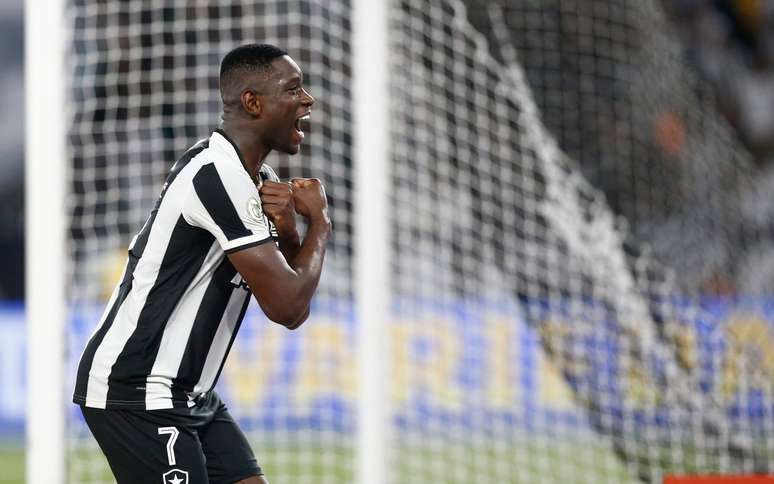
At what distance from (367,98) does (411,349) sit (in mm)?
2690

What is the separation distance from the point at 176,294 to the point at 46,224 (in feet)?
8.94

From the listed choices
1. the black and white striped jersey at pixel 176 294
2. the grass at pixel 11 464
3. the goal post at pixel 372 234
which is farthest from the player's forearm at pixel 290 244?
the grass at pixel 11 464

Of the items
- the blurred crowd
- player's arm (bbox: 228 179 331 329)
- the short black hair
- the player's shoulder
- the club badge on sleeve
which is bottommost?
player's arm (bbox: 228 179 331 329)

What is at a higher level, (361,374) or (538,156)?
(538,156)

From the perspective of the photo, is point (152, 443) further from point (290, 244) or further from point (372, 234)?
point (372, 234)

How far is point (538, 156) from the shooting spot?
7.37 metres

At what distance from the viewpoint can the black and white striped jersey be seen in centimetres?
333

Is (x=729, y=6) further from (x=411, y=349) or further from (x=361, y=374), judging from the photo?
(x=361, y=374)

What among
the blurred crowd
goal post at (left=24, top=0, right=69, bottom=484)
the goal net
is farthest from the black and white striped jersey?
the blurred crowd

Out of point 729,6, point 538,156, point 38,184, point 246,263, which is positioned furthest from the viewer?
point 729,6

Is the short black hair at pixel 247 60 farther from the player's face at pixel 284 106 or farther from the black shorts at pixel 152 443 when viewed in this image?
the black shorts at pixel 152 443

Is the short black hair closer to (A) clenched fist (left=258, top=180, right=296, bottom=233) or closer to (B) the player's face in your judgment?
(B) the player's face

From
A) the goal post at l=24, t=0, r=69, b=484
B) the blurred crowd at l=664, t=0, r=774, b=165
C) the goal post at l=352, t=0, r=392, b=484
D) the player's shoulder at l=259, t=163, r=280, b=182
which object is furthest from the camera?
the blurred crowd at l=664, t=0, r=774, b=165

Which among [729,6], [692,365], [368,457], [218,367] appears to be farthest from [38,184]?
[729,6]
